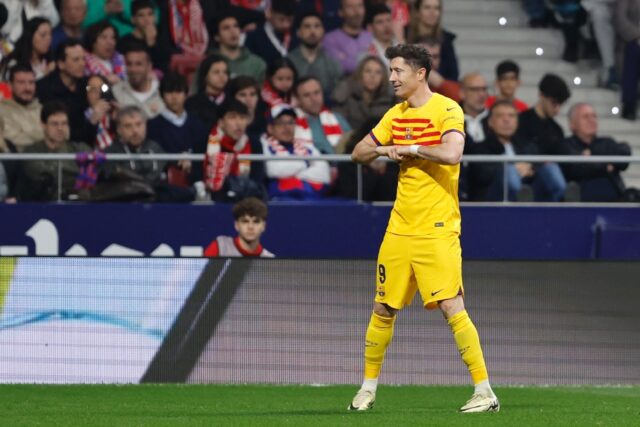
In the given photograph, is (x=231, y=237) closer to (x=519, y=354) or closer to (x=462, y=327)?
(x=519, y=354)

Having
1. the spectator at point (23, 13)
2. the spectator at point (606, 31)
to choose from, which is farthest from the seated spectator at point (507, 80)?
the spectator at point (23, 13)

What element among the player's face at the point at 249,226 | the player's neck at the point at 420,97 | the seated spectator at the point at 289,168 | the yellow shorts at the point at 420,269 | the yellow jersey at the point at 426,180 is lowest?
the player's face at the point at 249,226

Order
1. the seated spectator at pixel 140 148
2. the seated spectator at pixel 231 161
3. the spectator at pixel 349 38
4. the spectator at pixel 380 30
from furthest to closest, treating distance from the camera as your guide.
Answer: the spectator at pixel 380 30
the spectator at pixel 349 38
the seated spectator at pixel 140 148
the seated spectator at pixel 231 161

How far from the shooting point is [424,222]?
898cm

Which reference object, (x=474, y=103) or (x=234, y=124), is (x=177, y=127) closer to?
(x=234, y=124)

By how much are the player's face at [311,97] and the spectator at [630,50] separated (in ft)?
13.3

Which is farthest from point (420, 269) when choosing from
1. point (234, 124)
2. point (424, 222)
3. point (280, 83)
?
point (280, 83)

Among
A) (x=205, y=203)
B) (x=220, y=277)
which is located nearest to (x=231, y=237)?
(x=205, y=203)

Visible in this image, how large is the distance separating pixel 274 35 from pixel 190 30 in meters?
0.93

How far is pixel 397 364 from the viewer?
11.9 m

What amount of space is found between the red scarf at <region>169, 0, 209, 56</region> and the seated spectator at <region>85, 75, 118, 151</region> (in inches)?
56.9

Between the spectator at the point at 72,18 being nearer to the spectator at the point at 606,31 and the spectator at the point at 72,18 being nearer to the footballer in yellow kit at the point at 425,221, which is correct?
the spectator at the point at 606,31

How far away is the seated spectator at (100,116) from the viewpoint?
15016mm

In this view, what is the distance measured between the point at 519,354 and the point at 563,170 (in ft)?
11.4
